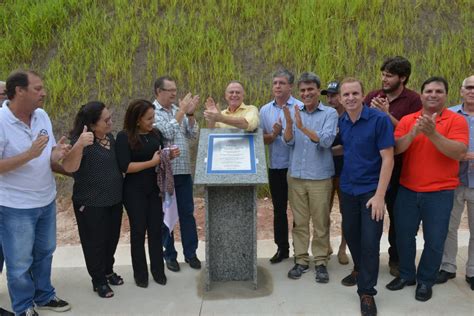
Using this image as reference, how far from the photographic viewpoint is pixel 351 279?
12.7 feet

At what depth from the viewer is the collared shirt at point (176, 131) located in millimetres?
3922

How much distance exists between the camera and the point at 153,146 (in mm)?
3678

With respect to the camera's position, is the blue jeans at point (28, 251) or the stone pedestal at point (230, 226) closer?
the blue jeans at point (28, 251)

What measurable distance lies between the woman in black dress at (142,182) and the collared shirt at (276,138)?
3.42ft

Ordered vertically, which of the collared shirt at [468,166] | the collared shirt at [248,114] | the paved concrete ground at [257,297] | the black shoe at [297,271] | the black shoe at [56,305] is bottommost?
the paved concrete ground at [257,297]

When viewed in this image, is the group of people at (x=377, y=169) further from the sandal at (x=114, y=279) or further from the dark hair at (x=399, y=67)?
the sandal at (x=114, y=279)

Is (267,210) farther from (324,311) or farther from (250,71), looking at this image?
(250,71)

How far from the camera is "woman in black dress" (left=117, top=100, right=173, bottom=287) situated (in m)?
3.56

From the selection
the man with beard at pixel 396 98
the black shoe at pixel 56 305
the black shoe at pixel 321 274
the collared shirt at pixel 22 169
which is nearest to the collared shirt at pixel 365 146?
the man with beard at pixel 396 98

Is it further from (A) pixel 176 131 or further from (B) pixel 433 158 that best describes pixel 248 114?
(B) pixel 433 158

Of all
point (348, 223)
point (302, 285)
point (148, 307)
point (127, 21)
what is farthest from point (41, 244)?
point (127, 21)

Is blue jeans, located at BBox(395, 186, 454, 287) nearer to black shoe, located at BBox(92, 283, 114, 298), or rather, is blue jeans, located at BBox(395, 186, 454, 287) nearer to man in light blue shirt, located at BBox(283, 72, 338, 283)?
man in light blue shirt, located at BBox(283, 72, 338, 283)

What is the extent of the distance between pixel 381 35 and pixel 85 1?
661cm

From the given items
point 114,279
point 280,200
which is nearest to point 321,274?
point 280,200
